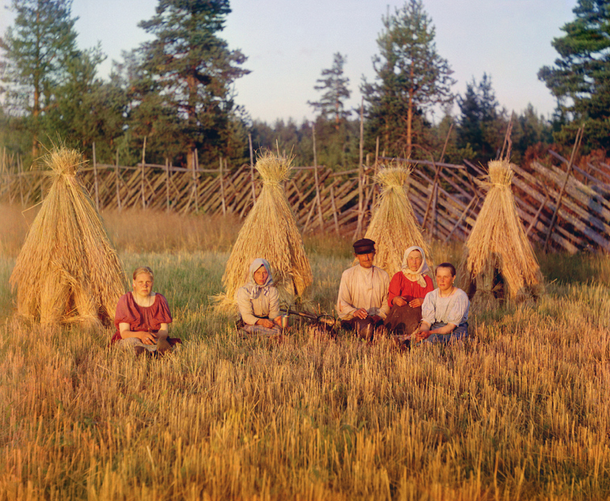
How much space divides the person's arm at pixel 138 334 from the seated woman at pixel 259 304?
982mm

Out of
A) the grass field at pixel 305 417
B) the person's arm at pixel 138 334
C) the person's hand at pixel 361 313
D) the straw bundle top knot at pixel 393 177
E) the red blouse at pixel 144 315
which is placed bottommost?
the grass field at pixel 305 417

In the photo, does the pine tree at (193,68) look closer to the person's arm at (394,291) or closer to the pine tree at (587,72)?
the pine tree at (587,72)

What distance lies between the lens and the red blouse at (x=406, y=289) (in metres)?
6.23

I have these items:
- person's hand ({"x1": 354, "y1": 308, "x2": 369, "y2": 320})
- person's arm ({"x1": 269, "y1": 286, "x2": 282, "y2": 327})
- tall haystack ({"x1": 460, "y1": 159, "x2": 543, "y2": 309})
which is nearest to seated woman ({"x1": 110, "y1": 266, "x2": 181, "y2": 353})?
person's arm ({"x1": 269, "y1": 286, "x2": 282, "y2": 327})

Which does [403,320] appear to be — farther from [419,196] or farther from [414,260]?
[419,196]

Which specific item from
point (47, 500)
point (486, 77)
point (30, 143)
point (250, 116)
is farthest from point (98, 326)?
point (486, 77)

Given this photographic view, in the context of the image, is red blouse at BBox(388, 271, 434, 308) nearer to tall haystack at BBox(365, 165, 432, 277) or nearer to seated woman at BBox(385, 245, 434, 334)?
seated woman at BBox(385, 245, 434, 334)

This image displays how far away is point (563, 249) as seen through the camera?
11961 mm

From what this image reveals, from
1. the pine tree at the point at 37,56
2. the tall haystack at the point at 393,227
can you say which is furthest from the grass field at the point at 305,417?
the pine tree at the point at 37,56

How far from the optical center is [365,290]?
632 centimetres

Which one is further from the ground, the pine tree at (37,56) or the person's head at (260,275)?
the pine tree at (37,56)

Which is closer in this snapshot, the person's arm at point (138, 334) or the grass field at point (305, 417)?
the grass field at point (305, 417)

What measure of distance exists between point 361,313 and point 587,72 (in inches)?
778

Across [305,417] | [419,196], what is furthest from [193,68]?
[305,417]
